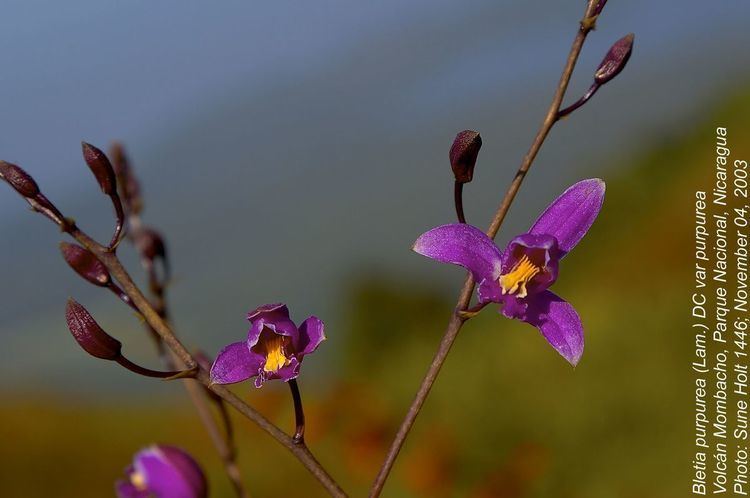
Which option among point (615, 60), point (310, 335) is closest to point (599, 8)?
point (615, 60)

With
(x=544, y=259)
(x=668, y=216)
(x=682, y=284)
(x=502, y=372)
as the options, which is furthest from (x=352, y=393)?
(x=544, y=259)

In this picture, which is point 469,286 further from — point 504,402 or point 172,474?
point 504,402

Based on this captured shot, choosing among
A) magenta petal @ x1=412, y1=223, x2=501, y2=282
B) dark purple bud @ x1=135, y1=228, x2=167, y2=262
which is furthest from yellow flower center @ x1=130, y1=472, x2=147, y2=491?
magenta petal @ x1=412, y1=223, x2=501, y2=282

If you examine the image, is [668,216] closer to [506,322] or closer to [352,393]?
[506,322]

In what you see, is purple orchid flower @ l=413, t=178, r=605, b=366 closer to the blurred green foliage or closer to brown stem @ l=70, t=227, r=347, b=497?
brown stem @ l=70, t=227, r=347, b=497

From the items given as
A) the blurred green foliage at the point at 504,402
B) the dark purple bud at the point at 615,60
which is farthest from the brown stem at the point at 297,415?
the blurred green foliage at the point at 504,402

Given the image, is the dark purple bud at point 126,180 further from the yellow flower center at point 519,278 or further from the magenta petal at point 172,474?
the yellow flower center at point 519,278
